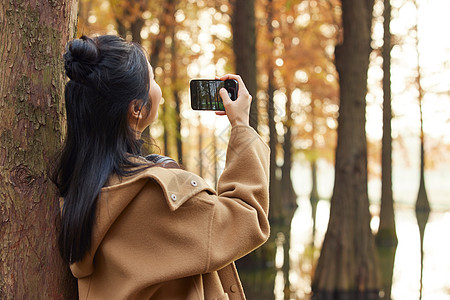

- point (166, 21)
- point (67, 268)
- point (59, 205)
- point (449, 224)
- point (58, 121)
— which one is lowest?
point (449, 224)

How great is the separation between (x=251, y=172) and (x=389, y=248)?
41.8ft

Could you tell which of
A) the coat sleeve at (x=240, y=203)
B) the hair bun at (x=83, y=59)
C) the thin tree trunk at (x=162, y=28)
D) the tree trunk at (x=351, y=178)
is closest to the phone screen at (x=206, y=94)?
the coat sleeve at (x=240, y=203)

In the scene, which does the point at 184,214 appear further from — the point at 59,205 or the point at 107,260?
the point at 59,205

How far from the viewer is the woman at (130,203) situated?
69.3 inches

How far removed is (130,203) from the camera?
1.78 meters

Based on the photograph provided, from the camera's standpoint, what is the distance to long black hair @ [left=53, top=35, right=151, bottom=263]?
5.84ft

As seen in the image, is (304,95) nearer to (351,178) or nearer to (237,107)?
(351,178)

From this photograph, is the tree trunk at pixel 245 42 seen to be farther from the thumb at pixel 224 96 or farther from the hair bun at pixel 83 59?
the hair bun at pixel 83 59

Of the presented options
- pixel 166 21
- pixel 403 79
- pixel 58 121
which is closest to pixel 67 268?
pixel 58 121

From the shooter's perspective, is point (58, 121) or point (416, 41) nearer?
point (58, 121)

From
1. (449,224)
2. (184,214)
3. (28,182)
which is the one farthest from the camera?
(449,224)

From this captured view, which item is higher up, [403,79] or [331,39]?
[331,39]

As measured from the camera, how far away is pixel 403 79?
2225 centimetres

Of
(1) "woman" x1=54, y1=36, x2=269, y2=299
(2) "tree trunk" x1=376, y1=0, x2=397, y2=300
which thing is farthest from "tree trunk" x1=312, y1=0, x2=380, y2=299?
(1) "woman" x1=54, y1=36, x2=269, y2=299
